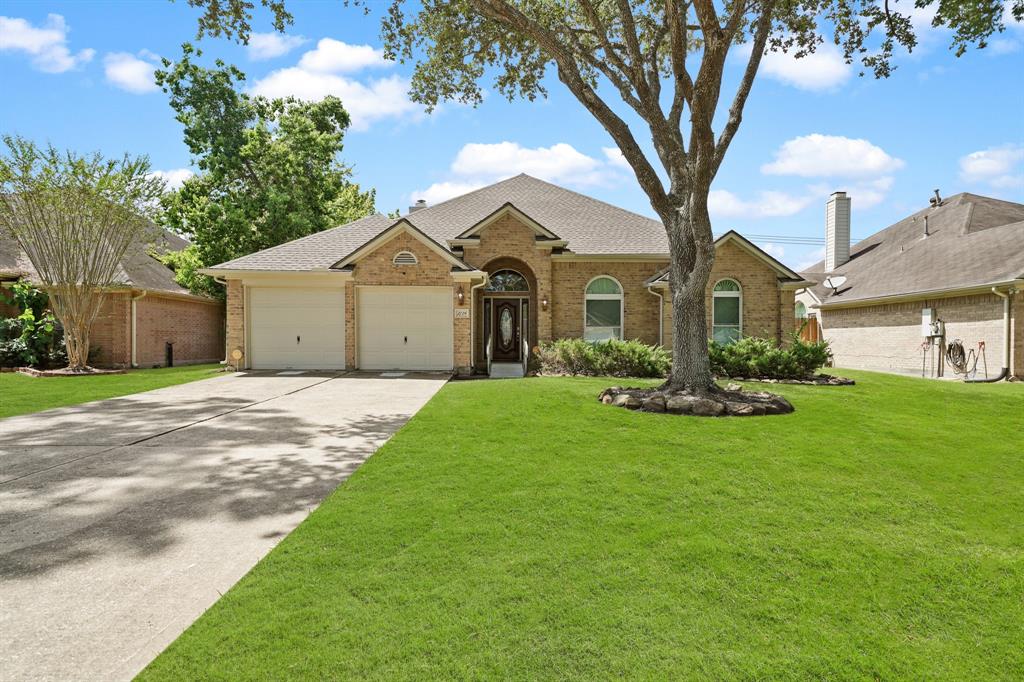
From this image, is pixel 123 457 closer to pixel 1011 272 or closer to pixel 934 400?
pixel 934 400

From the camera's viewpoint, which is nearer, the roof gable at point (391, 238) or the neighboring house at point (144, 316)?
the roof gable at point (391, 238)

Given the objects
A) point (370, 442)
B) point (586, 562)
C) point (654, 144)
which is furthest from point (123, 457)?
point (654, 144)

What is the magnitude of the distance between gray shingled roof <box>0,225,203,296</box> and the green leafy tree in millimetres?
1770

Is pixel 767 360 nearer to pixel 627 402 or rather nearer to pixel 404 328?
pixel 627 402

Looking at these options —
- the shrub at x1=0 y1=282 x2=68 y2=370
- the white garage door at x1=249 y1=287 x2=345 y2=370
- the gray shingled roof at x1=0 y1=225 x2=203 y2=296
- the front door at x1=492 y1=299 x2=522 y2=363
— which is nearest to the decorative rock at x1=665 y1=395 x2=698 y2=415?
the front door at x1=492 y1=299 x2=522 y2=363

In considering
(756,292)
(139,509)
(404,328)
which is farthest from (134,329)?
(756,292)

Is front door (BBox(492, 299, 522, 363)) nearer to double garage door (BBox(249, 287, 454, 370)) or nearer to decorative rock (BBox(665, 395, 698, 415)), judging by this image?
double garage door (BBox(249, 287, 454, 370))

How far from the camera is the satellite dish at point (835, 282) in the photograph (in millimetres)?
23594

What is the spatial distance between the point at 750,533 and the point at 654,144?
7947mm

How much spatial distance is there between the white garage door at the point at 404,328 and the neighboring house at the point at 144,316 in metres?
8.19

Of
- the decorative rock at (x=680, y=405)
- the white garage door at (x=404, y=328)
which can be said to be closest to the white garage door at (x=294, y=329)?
the white garage door at (x=404, y=328)

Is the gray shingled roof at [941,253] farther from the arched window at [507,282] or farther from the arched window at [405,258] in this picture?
the arched window at [405,258]

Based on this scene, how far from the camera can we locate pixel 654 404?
356 inches

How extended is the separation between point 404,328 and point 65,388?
7849 millimetres
